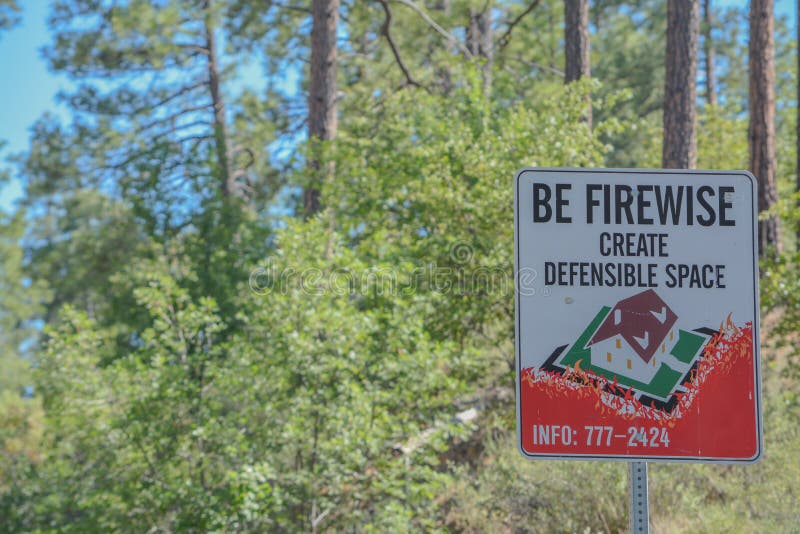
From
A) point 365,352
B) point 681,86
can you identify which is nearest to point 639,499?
point 365,352

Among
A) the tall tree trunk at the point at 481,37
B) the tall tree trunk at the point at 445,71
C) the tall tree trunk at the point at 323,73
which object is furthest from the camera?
the tall tree trunk at the point at 481,37

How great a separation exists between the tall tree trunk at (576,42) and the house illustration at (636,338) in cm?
966

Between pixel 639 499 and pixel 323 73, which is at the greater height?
pixel 323 73

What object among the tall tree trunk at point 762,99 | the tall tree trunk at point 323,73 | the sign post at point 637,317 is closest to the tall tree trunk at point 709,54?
the tall tree trunk at point 762,99

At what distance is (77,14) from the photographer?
18.0 metres

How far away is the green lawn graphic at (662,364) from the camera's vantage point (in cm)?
255

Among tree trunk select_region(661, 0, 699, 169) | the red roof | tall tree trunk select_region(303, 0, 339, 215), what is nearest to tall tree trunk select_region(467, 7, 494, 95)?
tall tree trunk select_region(303, 0, 339, 215)

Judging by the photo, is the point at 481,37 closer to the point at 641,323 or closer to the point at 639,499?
the point at 641,323

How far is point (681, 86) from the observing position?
34.9 ft

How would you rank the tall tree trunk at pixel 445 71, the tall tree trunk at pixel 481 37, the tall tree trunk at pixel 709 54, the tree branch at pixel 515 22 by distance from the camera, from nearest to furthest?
the tree branch at pixel 515 22 < the tall tree trunk at pixel 445 71 < the tall tree trunk at pixel 481 37 < the tall tree trunk at pixel 709 54

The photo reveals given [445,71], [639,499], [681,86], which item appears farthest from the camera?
[445,71]

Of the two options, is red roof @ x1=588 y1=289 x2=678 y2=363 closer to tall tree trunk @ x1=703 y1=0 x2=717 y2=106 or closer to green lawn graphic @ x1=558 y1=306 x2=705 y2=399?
green lawn graphic @ x1=558 y1=306 x2=705 y2=399

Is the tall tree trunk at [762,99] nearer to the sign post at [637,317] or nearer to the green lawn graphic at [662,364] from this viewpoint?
the sign post at [637,317]

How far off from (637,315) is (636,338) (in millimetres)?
86
